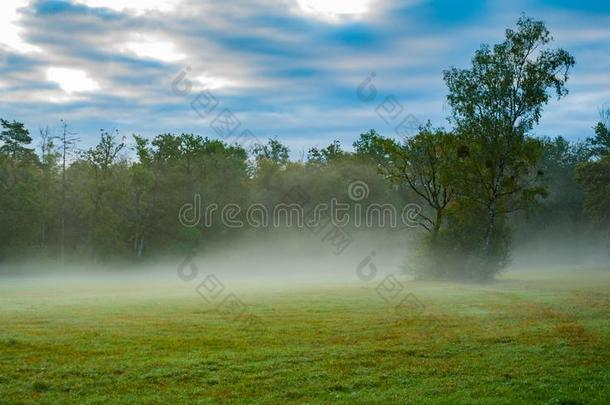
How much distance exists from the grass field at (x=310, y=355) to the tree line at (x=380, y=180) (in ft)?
78.4

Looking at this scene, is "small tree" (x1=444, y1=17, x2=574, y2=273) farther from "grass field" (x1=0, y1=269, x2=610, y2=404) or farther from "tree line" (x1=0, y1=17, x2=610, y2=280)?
"grass field" (x1=0, y1=269, x2=610, y2=404)

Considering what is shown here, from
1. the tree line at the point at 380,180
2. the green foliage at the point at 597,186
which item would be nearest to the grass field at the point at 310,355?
the tree line at the point at 380,180

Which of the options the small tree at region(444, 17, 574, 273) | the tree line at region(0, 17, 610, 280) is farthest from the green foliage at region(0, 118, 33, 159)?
the small tree at region(444, 17, 574, 273)

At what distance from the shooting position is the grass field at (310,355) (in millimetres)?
13953

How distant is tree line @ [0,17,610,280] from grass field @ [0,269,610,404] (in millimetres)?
23887

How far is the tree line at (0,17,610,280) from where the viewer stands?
168 feet

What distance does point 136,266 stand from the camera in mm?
83625

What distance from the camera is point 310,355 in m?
17.5

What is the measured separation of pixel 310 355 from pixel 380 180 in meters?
87.3

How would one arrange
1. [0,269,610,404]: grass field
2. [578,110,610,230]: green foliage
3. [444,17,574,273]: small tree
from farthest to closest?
1. [578,110,610,230]: green foliage
2. [444,17,574,273]: small tree
3. [0,269,610,404]: grass field

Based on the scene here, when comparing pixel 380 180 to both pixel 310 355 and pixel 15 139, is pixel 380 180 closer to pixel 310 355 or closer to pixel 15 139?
pixel 15 139

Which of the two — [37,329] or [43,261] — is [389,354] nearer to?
[37,329]

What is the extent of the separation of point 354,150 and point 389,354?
362ft

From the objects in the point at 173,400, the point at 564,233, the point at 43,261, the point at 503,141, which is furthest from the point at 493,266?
the point at 564,233
